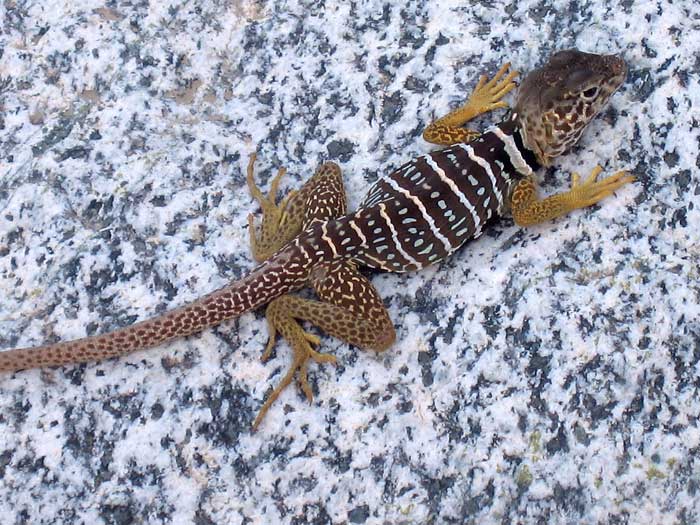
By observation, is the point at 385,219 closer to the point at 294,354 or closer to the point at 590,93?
the point at 294,354

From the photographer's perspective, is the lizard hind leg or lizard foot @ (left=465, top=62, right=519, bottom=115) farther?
lizard foot @ (left=465, top=62, right=519, bottom=115)

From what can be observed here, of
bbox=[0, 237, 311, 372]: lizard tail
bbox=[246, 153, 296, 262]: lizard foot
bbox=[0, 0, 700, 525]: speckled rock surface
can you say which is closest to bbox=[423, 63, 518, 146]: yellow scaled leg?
bbox=[0, 0, 700, 525]: speckled rock surface

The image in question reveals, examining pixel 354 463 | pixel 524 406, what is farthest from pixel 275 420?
pixel 524 406

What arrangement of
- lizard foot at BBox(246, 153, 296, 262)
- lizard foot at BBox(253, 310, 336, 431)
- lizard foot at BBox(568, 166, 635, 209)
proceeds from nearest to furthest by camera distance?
1. lizard foot at BBox(253, 310, 336, 431)
2. lizard foot at BBox(568, 166, 635, 209)
3. lizard foot at BBox(246, 153, 296, 262)

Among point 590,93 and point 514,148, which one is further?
point 514,148

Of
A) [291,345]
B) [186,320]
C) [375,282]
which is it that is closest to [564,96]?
[375,282]

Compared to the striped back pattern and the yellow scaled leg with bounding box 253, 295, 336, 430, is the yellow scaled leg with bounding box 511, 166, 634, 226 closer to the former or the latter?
the striped back pattern
